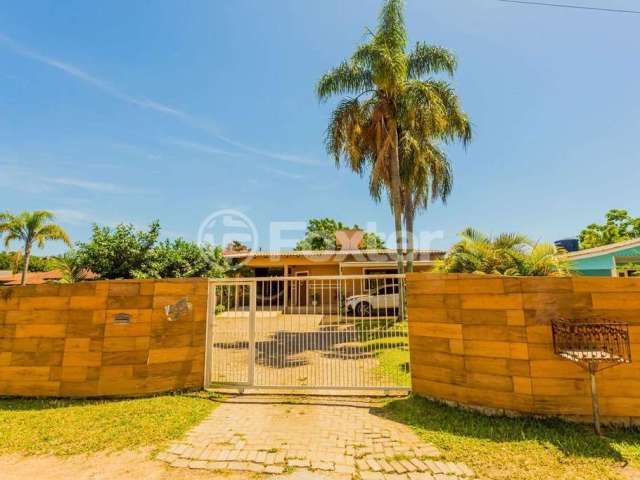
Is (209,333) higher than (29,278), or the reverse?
(29,278)

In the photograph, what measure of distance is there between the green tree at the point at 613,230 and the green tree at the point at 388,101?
28.3 metres

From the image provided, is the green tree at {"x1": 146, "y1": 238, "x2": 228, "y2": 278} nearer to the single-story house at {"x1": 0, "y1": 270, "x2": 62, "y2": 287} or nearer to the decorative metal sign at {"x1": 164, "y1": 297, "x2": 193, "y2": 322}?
the decorative metal sign at {"x1": 164, "y1": 297, "x2": 193, "y2": 322}

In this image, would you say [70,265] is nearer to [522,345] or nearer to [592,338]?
[522,345]

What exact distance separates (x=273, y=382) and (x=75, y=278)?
338 inches

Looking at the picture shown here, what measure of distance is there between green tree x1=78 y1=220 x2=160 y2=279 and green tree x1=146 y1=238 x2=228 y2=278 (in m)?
0.31

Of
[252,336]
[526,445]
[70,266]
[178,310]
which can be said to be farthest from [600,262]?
[70,266]

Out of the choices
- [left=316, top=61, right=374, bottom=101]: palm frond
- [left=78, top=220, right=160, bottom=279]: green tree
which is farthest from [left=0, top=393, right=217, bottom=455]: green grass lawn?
[left=316, top=61, right=374, bottom=101]: palm frond

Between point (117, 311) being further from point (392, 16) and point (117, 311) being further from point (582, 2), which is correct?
point (392, 16)

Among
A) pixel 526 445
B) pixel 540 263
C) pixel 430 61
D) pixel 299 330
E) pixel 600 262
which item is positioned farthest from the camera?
pixel 430 61

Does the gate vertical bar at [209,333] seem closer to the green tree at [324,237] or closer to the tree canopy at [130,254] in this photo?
the tree canopy at [130,254]

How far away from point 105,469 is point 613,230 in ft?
136

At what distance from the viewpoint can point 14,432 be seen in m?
3.73

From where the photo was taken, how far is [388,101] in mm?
11633

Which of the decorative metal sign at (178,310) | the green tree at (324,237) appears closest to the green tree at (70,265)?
the decorative metal sign at (178,310)
